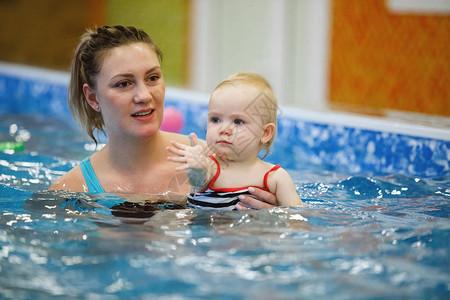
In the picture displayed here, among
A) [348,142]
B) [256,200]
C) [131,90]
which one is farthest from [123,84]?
[348,142]

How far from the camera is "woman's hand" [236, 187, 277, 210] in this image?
296 cm

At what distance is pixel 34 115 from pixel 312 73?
359 centimetres

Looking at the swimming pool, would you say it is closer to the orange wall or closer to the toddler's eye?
the toddler's eye

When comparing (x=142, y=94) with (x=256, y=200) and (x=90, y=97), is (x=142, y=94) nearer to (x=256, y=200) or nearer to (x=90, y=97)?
(x=90, y=97)

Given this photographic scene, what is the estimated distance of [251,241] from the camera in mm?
2654

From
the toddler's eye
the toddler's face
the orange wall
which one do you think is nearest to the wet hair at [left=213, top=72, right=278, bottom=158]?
the toddler's face

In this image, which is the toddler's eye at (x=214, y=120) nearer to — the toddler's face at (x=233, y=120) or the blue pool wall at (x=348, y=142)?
the toddler's face at (x=233, y=120)

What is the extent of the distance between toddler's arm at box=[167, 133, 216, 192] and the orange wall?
4.38m

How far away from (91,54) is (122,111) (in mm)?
358

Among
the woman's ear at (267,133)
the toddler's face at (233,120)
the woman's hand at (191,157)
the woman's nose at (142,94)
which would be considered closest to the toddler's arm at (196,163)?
the woman's hand at (191,157)

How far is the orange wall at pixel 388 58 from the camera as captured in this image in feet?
22.7

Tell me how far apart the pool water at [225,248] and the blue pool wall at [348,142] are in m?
0.74

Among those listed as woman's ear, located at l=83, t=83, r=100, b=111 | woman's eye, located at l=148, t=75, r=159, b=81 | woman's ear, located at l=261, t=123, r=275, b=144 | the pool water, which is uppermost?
woman's eye, located at l=148, t=75, r=159, b=81

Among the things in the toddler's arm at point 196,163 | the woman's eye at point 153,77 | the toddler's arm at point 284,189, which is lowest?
the toddler's arm at point 284,189
